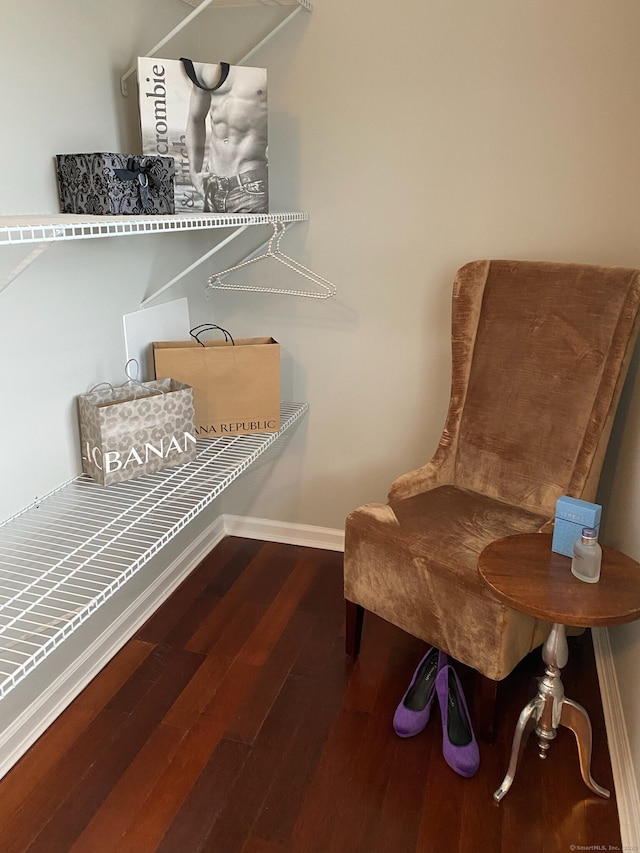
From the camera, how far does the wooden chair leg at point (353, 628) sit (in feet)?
6.68

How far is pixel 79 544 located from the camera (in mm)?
1531

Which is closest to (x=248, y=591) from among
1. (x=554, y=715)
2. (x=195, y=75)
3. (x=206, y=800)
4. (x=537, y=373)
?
(x=206, y=800)

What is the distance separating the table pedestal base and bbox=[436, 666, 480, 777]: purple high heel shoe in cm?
9

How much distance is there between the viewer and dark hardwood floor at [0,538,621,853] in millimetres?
1505

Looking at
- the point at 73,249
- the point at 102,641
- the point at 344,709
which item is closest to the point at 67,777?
the point at 102,641

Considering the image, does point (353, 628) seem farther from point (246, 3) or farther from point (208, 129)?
point (246, 3)

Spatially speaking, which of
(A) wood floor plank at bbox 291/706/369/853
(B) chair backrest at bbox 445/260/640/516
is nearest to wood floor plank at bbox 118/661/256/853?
(A) wood floor plank at bbox 291/706/369/853

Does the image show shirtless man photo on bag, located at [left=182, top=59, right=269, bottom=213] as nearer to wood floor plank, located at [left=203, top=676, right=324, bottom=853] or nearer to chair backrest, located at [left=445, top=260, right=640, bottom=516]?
chair backrest, located at [left=445, top=260, right=640, bottom=516]

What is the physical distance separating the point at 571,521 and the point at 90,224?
1.25 metres

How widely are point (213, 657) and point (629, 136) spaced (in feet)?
6.72

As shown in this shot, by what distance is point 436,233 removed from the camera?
2.24 meters

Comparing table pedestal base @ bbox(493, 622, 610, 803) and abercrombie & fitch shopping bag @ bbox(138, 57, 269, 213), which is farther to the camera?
abercrombie & fitch shopping bag @ bbox(138, 57, 269, 213)

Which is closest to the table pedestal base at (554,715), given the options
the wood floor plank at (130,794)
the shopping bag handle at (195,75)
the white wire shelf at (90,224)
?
the wood floor plank at (130,794)

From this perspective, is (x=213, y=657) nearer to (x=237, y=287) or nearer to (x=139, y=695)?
(x=139, y=695)
